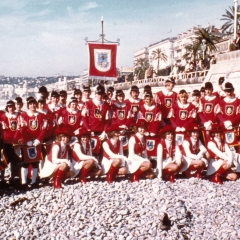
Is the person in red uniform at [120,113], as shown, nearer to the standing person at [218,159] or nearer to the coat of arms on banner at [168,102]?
the coat of arms on banner at [168,102]

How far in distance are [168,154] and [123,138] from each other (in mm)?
1206

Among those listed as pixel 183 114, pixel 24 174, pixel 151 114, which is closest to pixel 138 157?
pixel 151 114

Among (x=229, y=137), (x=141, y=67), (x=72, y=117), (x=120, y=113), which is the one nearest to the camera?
(x=229, y=137)

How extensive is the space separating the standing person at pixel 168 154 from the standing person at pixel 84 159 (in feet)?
4.46

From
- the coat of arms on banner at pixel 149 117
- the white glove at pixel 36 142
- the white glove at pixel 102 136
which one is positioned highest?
the coat of arms on banner at pixel 149 117

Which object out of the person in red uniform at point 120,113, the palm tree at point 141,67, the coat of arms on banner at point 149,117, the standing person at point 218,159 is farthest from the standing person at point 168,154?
the palm tree at point 141,67

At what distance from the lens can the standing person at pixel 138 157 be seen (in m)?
7.25

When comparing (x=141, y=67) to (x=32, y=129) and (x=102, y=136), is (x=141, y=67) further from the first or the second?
(x=32, y=129)

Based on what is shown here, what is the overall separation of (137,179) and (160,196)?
1128 millimetres

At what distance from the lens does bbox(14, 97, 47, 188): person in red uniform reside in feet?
24.4

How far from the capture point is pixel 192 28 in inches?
3450

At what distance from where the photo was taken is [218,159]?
7375 mm

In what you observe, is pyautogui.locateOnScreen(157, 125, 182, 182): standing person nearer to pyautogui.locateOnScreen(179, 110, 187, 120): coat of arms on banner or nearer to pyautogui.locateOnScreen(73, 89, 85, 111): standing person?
pyautogui.locateOnScreen(179, 110, 187, 120): coat of arms on banner

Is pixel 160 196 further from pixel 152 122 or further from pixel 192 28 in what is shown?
pixel 192 28
